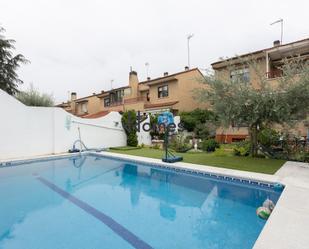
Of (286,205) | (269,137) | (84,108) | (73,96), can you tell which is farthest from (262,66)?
(73,96)

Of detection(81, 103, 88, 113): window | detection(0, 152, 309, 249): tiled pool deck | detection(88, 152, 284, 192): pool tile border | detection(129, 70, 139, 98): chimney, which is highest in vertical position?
detection(129, 70, 139, 98): chimney

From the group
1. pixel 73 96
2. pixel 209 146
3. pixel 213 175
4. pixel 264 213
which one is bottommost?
pixel 264 213

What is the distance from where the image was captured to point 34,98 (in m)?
23.7

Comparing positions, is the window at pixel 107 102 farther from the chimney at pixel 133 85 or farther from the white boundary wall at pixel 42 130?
the white boundary wall at pixel 42 130

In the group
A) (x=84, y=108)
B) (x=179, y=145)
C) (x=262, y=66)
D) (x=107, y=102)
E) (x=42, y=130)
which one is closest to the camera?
(x=42, y=130)

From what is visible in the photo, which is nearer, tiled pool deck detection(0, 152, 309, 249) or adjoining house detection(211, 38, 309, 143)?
tiled pool deck detection(0, 152, 309, 249)

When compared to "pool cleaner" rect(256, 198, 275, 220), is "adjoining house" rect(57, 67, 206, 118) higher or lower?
higher

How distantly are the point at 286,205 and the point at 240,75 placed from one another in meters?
7.49

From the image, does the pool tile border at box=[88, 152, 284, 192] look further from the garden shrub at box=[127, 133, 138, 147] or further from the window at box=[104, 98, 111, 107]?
the window at box=[104, 98, 111, 107]

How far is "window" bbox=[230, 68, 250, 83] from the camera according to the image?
1096 centimetres

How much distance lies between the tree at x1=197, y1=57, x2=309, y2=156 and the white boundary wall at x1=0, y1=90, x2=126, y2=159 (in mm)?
10941

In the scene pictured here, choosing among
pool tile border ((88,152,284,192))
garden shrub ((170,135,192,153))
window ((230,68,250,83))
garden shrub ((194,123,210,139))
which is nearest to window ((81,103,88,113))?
garden shrub ((194,123,210,139))

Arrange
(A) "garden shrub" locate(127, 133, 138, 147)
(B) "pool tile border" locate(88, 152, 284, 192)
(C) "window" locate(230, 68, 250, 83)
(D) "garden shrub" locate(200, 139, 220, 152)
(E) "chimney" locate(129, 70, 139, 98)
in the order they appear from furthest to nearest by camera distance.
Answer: (E) "chimney" locate(129, 70, 139, 98)
(A) "garden shrub" locate(127, 133, 138, 147)
(D) "garden shrub" locate(200, 139, 220, 152)
(C) "window" locate(230, 68, 250, 83)
(B) "pool tile border" locate(88, 152, 284, 192)

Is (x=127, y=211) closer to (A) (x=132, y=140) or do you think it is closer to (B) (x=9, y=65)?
(A) (x=132, y=140)
